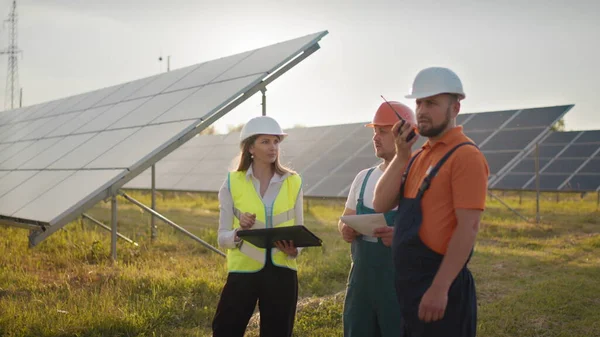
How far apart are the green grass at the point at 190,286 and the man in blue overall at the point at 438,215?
8.70 feet

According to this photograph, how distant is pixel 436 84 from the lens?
7.91ft

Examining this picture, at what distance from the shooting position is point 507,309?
18.6 ft

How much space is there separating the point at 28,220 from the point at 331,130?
12785 millimetres

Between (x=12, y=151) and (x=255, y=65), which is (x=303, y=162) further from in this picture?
(x=255, y=65)

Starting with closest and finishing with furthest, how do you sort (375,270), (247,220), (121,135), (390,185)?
(390,185) → (375,270) → (247,220) → (121,135)

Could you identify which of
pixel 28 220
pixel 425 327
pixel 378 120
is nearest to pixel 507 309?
pixel 378 120

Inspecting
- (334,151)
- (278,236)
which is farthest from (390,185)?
(334,151)

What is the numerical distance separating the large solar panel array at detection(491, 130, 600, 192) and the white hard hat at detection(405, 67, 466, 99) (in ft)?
49.1

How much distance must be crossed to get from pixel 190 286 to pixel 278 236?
3.00m

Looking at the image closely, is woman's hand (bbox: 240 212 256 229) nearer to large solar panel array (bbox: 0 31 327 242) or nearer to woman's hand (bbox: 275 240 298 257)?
woman's hand (bbox: 275 240 298 257)

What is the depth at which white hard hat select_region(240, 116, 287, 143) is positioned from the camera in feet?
11.5

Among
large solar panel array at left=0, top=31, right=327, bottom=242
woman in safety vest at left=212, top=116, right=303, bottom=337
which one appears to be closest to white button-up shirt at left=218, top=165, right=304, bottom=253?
woman in safety vest at left=212, top=116, right=303, bottom=337

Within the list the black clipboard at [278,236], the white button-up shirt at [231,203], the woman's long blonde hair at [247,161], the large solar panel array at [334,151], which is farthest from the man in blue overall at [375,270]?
the large solar panel array at [334,151]

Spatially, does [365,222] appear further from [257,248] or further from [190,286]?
[190,286]
